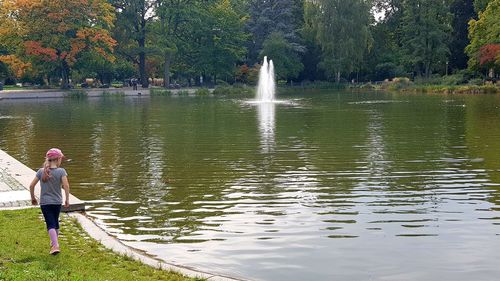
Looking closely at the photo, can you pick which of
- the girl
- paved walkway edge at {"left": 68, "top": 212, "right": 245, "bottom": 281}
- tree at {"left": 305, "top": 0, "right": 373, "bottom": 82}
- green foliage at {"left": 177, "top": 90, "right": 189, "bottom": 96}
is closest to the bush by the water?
green foliage at {"left": 177, "top": 90, "right": 189, "bottom": 96}

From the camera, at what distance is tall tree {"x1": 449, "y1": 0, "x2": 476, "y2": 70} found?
88.7 m

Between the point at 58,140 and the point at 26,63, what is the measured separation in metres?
51.4

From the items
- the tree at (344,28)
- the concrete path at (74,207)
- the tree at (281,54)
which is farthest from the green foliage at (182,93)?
the concrete path at (74,207)

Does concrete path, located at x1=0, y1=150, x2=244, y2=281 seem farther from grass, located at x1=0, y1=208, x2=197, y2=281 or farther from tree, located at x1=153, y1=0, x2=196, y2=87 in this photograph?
tree, located at x1=153, y1=0, x2=196, y2=87

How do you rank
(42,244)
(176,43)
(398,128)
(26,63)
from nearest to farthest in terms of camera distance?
(42,244) → (398,128) → (26,63) → (176,43)

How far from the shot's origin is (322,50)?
87.9m

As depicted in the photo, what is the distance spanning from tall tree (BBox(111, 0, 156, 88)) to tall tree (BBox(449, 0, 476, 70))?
4348cm

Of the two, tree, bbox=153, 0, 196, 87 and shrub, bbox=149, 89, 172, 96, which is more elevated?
Answer: tree, bbox=153, 0, 196, 87

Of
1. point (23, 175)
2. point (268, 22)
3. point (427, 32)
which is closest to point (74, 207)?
point (23, 175)

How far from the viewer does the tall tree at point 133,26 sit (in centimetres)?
8256

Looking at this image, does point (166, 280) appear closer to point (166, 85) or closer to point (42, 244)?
point (42, 244)

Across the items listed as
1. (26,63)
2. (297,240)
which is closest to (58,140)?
(297,240)

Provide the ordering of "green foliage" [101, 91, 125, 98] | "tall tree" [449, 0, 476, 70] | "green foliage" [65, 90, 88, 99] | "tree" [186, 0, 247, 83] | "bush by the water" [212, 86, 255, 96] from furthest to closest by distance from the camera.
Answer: "tall tree" [449, 0, 476, 70] → "tree" [186, 0, 247, 83] → "bush by the water" [212, 86, 255, 96] → "green foliage" [101, 91, 125, 98] → "green foliage" [65, 90, 88, 99]

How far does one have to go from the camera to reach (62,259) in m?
8.18
